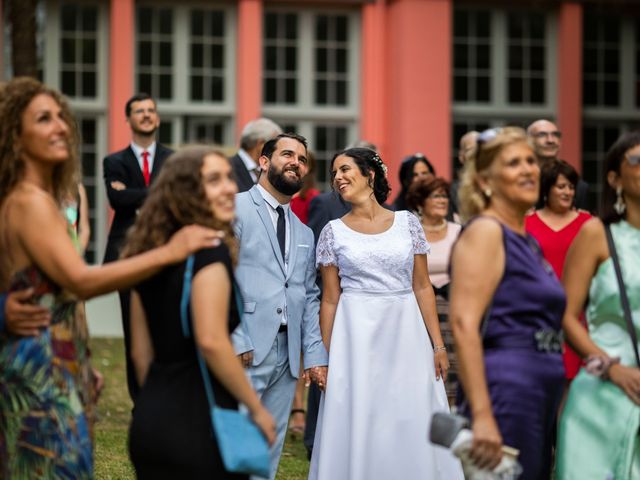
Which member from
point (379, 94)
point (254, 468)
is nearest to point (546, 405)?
point (254, 468)

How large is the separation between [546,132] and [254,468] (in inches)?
233

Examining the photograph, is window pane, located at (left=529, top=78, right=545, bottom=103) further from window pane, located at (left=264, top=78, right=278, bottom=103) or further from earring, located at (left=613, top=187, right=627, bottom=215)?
earring, located at (left=613, top=187, right=627, bottom=215)

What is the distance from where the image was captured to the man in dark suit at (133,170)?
9.49m

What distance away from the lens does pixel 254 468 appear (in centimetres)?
458

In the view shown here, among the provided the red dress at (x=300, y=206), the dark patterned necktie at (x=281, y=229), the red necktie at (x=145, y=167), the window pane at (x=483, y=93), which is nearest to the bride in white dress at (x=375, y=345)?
the dark patterned necktie at (x=281, y=229)

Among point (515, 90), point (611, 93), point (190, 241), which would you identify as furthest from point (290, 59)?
point (190, 241)

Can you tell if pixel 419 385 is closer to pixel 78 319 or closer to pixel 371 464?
pixel 371 464

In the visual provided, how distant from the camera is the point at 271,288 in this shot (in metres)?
7.25

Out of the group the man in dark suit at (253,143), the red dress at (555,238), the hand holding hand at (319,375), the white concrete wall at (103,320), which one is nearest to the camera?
the hand holding hand at (319,375)

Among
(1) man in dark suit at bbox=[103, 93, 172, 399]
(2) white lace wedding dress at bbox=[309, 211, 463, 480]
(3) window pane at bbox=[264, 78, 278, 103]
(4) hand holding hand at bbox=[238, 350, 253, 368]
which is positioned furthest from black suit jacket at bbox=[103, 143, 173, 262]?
(3) window pane at bbox=[264, 78, 278, 103]

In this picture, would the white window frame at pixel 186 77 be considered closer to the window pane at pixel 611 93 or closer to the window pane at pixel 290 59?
the window pane at pixel 290 59

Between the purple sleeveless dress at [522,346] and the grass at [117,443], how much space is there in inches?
150

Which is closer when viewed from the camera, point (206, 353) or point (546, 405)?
point (206, 353)

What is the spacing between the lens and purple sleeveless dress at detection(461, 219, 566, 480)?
4.93m
